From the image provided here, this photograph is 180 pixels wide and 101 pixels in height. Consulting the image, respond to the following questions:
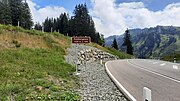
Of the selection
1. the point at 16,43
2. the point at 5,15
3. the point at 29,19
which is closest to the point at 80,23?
the point at 29,19

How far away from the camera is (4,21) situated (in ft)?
212

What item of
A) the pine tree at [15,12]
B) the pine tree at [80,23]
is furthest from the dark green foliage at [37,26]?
the pine tree at [15,12]

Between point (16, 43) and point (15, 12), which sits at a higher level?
point (15, 12)

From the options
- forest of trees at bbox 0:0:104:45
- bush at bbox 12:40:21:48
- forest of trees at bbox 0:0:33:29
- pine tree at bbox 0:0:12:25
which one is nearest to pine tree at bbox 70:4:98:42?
forest of trees at bbox 0:0:104:45

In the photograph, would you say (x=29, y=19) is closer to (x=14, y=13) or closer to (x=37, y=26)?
(x=14, y=13)

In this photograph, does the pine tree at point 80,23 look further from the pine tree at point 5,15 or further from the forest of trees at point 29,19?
the pine tree at point 5,15

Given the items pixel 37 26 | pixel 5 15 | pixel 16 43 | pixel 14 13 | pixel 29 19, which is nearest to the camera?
pixel 16 43

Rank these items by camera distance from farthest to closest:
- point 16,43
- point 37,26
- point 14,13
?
1. point 37,26
2. point 14,13
3. point 16,43

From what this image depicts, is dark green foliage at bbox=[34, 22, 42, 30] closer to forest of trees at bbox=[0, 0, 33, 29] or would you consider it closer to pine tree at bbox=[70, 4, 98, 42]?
pine tree at bbox=[70, 4, 98, 42]

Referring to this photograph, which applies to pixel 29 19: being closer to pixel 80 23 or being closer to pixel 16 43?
pixel 80 23

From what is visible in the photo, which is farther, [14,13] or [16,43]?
[14,13]

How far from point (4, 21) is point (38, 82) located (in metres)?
58.3

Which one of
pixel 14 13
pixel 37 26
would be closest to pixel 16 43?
pixel 14 13

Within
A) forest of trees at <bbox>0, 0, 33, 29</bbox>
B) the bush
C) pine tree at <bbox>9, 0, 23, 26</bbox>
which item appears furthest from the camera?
pine tree at <bbox>9, 0, 23, 26</bbox>
